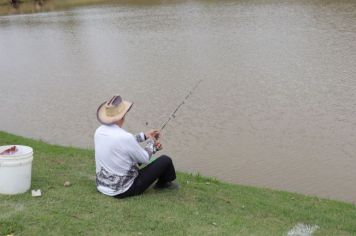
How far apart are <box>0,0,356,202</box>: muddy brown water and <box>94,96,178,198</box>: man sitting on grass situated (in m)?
3.73

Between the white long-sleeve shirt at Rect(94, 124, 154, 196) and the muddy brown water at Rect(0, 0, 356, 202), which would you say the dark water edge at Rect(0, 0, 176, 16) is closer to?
the muddy brown water at Rect(0, 0, 356, 202)

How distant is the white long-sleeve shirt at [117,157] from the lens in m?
6.36

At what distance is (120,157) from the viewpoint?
641cm

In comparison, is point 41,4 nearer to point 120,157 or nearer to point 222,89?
point 222,89

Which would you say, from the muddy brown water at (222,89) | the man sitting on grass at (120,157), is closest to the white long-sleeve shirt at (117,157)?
the man sitting on grass at (120,157)

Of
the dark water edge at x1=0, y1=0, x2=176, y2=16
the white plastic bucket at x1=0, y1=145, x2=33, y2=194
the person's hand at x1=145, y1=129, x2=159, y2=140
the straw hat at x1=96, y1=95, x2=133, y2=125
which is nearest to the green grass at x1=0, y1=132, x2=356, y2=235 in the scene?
the white plastic bucket at x1=0, y1=145, x2=33, y2=194

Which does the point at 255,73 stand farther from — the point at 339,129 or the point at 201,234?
the point at 201,234

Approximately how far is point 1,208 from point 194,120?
325 inches

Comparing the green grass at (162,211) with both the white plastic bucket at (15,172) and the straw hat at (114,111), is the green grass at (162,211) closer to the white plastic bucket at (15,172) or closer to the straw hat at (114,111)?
the white plastic bucket at (15,172)

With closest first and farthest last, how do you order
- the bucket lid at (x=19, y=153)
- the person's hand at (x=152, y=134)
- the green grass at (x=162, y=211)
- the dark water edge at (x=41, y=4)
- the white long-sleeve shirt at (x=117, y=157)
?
the green grass at (x=162, y=211), the bucket lid at (x=19, y=153), the white long-sleeve shirt at (x=117, y=157), the person's hand at (x=152, y=134), the dark water edge at (x=41, y=4)

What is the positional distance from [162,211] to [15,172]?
1.76 m

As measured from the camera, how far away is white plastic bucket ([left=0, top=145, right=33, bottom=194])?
6.26m

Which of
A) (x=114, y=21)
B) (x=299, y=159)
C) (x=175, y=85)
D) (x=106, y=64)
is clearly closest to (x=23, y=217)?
(x=299, y=159)

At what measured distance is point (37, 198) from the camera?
21.2ft
